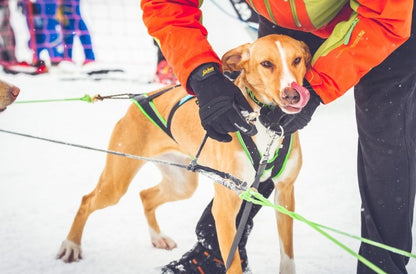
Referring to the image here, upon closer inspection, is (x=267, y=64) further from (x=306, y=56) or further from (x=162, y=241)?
(x=162, y=241)

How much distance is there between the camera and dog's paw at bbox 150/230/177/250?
9.82ft

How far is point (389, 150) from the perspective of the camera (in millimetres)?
1902

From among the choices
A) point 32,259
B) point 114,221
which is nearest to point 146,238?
point 114,221

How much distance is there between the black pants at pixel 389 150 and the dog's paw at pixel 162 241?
4.40 ft

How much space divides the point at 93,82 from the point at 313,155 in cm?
396

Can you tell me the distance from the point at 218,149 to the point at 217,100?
1.45ft

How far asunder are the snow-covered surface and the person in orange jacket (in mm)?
753

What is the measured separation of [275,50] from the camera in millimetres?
1855

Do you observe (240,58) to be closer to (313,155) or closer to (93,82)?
(313,155)

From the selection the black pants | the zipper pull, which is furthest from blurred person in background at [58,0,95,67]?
the zipper pull

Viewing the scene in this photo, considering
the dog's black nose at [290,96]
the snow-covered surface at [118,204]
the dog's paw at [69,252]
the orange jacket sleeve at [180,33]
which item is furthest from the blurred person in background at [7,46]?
the dog's black nose at [290,96]

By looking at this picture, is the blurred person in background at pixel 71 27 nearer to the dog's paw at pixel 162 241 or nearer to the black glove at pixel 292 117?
the dog's paw at pixel 162 241

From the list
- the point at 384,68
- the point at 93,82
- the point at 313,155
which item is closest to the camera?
the point at 384,68

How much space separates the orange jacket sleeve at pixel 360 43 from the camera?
5.24 feet
